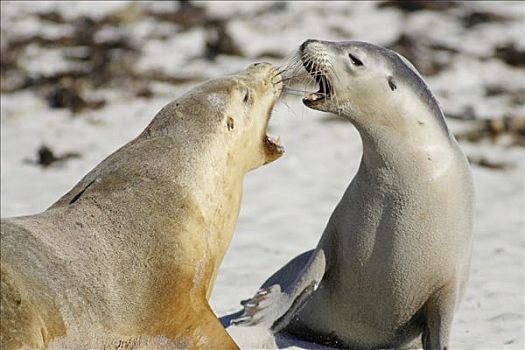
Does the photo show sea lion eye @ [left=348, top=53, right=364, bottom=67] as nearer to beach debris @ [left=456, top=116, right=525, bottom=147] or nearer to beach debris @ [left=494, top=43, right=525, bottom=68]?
beach debris @ [left=456, top=116, right=525, bottom=147]

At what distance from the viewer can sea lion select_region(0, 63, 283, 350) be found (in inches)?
161

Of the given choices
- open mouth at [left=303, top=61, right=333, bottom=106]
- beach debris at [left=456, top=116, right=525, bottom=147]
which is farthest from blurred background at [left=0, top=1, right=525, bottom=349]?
open mouth at [left=303, top=61, right=333, bottom=106]

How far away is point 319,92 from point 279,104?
6.53 metres

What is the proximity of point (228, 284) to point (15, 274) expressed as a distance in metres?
2.81

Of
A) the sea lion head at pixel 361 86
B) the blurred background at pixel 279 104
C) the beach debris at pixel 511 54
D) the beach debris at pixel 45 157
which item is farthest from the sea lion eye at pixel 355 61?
the beach debris at pixel 511 54

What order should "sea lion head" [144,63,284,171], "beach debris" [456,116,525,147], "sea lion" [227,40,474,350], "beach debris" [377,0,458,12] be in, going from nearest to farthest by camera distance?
1. "sea lion head" [144,63,284,171]
2. "sea lion" [227,40,474,350]
3. "beach debris" [456,116,525,147]
4. "beach debris" [377,0,458,12]

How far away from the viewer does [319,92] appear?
531cm

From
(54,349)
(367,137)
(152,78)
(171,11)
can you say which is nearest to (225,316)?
(367,137)

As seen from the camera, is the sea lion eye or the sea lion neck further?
the sea lion eye

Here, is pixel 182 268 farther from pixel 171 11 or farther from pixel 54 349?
pixel 171 11

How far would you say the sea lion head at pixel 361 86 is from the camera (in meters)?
5.20

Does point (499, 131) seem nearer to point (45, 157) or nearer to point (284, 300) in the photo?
point (45, 157)

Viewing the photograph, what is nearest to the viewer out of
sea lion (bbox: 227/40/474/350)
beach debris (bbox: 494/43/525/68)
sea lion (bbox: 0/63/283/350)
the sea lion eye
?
sea lion (bbox: 0/63/283/350)

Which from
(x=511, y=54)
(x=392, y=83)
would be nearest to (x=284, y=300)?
(x=392, y=83)
